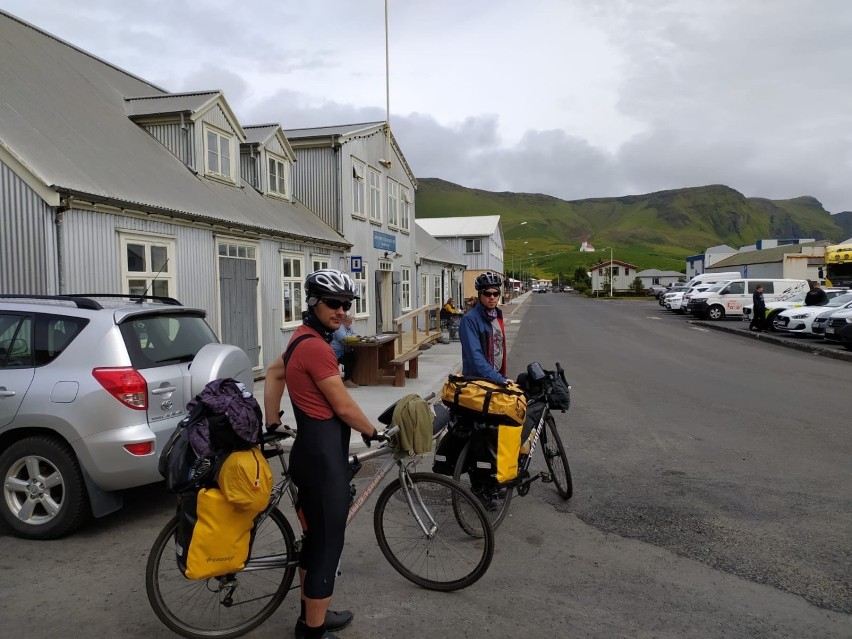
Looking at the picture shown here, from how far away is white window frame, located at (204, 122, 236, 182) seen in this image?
42.7 feet

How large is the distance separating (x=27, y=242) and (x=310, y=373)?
6692mm

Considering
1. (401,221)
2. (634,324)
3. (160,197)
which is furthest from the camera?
(634,324)

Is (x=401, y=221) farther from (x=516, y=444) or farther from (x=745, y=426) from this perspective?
(x=516, y=444)

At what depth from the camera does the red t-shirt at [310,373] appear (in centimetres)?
305

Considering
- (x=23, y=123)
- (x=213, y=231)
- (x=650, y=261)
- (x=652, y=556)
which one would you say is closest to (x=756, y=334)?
(x=213, y=231)

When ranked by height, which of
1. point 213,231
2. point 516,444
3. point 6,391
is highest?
point 213,231

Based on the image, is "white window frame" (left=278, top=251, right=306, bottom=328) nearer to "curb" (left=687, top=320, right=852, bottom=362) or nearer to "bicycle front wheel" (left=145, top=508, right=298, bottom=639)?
"bicycle front wheel" (left=145, top=508, right=298, bottom=639)

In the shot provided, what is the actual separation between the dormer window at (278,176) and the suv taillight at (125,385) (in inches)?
479

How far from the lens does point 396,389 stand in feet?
37.5

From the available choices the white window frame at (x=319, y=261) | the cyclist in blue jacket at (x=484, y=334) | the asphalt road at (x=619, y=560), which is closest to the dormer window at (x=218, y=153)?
the white window frame at (x=319, y=261)

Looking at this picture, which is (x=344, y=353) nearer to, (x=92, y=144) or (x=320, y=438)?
(x=92, y=144)

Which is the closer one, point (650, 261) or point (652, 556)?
point (652, 556)

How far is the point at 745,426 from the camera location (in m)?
8.11

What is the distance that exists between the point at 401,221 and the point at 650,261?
175 meters
